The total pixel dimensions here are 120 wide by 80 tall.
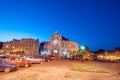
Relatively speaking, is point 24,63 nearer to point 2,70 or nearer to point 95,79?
point 2,70

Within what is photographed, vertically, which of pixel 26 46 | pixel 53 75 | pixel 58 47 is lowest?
pixel 53 75

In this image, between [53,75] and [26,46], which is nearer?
[53,75]

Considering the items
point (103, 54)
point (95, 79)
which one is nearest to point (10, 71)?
point (95, 79)

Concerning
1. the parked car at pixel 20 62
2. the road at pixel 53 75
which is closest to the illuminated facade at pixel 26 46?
the parked car at pixel 20 62

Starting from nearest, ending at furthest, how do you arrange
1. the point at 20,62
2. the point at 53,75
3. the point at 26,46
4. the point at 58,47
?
the point at 53,75, the point at 20,62, the point at 58,47, the point at 26,46

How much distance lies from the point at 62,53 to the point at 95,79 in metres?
82.1

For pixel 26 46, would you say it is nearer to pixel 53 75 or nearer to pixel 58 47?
pixel 58 47

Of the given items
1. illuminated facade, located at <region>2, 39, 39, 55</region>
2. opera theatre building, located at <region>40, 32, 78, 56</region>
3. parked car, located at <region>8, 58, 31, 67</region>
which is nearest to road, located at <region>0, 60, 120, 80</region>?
parked car, located at <region>8, 58, 31, 67</region>

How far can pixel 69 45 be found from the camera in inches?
3885

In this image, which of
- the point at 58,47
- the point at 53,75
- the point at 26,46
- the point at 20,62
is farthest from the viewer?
the point at 26,46

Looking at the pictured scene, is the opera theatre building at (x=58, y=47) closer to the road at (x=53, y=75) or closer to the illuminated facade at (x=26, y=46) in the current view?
the illuminated facade at (x=26, y=46)

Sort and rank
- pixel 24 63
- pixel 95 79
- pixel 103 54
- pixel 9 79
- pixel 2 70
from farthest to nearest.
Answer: pixel 103 54 < pixel 24 63 < pixel 2 70 < pixel 95 79 < pixel 9 79

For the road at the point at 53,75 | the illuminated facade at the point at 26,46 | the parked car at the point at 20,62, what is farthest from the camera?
the illuminated facade at the point at 26,46

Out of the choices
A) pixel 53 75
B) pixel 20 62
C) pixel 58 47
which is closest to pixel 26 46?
pixel 58 47
